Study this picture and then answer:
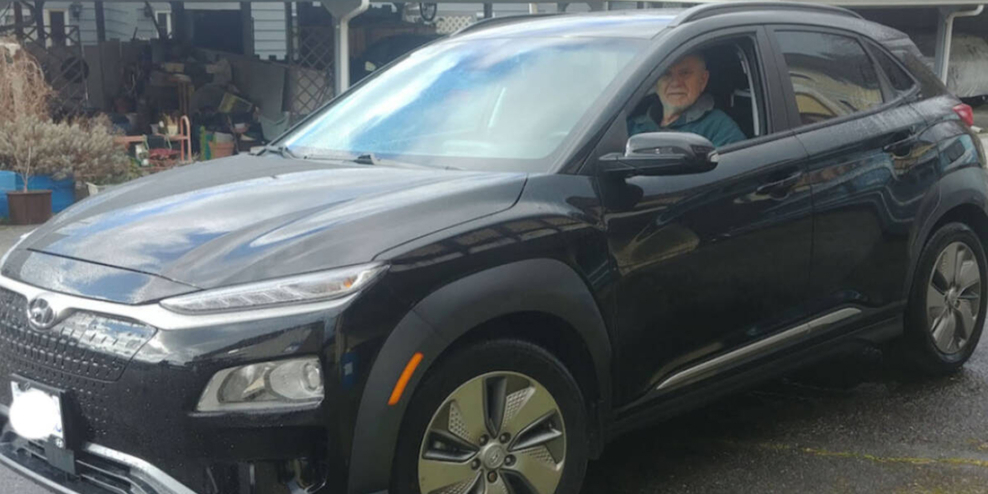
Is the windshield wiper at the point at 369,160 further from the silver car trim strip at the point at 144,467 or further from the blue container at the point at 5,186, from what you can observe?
the blue container at the point at 5,186

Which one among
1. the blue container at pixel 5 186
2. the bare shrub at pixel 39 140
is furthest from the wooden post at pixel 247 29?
the blue container at pixel 5 186

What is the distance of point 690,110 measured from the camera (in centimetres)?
439

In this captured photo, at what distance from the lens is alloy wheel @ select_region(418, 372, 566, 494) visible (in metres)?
3.10

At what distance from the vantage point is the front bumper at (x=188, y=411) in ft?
9.10

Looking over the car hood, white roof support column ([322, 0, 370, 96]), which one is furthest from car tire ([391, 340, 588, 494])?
white roof support column ([322, 0, 370, 96])

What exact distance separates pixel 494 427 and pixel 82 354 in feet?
3.85

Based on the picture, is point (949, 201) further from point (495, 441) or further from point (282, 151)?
point (282, 151)

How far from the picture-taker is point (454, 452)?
10.3ft

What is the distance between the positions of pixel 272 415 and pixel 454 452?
1.97ft

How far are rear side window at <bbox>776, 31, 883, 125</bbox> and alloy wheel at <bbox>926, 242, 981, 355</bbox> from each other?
34.5 inches

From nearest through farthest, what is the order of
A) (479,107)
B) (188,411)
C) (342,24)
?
1. (188,411)
2. (479,107)
3. (342,24)

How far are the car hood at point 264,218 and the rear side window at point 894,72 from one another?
2287 mm

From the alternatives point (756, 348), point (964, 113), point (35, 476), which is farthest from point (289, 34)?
point (35, 476)

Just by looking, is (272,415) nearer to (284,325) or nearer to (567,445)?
(284,325)
